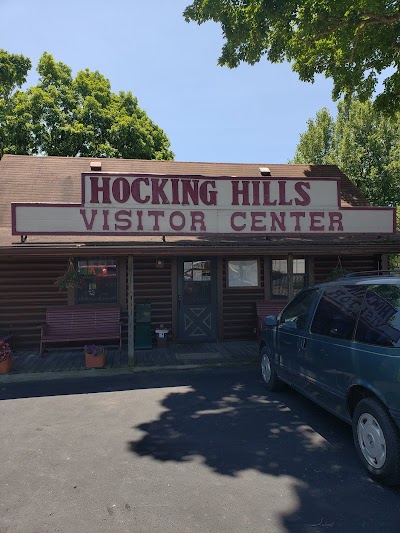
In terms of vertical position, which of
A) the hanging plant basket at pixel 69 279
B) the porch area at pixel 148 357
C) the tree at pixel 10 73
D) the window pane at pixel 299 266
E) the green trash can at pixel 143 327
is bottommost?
the porch area at pixel 148 357

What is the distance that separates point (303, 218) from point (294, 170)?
495 centimetres

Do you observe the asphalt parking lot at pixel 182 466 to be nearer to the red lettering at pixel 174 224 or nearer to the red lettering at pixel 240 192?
the red lettering at pixel 174 224

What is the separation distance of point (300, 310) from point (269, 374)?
1.48 meters

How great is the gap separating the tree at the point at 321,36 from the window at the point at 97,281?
6941mm

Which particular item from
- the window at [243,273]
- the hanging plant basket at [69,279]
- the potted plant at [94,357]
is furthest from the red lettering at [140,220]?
the window at [243,273]

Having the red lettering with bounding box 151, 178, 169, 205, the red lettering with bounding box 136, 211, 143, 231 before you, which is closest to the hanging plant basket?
the red lettering with bounding box 136, 211, 143, 231

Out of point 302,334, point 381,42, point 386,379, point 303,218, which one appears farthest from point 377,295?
point 381,42

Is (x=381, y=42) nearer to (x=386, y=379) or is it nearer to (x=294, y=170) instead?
(x=294, y=170)

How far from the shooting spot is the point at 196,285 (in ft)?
34.3

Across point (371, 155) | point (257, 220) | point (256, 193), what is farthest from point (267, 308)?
point (371, 155)

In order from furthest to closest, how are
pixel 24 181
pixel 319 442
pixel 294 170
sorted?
1. pixel 294 170
2. pixel 24 181
3. pixel 319 442

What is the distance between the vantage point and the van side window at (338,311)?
399 cm

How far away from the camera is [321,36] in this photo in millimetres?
10320

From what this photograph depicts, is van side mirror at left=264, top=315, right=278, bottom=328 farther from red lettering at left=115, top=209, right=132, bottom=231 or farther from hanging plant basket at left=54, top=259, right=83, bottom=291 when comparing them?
hanging plant basket at left=54, top=259, right=83, bottom=291
